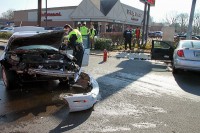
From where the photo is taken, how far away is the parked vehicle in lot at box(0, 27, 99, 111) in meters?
5.98

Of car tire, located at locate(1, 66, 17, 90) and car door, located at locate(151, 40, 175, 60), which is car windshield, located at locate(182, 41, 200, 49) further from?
car tire, located at locate(1, 66, 17, 90)

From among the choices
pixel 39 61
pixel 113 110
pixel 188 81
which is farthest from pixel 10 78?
pixel 188 81

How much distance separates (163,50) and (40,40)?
24.3ft

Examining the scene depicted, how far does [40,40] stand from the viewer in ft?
21.8

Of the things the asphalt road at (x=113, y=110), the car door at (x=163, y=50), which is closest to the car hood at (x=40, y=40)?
the asphalt road at (x=113, y=110)

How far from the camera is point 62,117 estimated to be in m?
4.94

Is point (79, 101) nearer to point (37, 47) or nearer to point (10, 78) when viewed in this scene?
point (37, 47)

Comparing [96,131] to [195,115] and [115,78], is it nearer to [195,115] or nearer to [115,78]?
[195,115]

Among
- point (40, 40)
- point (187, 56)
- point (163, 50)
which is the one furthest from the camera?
point (163, 50)

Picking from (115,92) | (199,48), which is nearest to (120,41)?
(199,48)

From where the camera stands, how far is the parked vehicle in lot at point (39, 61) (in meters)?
5.98

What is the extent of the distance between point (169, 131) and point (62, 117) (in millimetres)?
1939

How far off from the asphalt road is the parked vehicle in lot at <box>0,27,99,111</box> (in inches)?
15.9

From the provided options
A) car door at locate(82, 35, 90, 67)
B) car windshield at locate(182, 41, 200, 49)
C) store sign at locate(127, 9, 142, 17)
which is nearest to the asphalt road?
car door at locate(82, 35, 90, 67)
